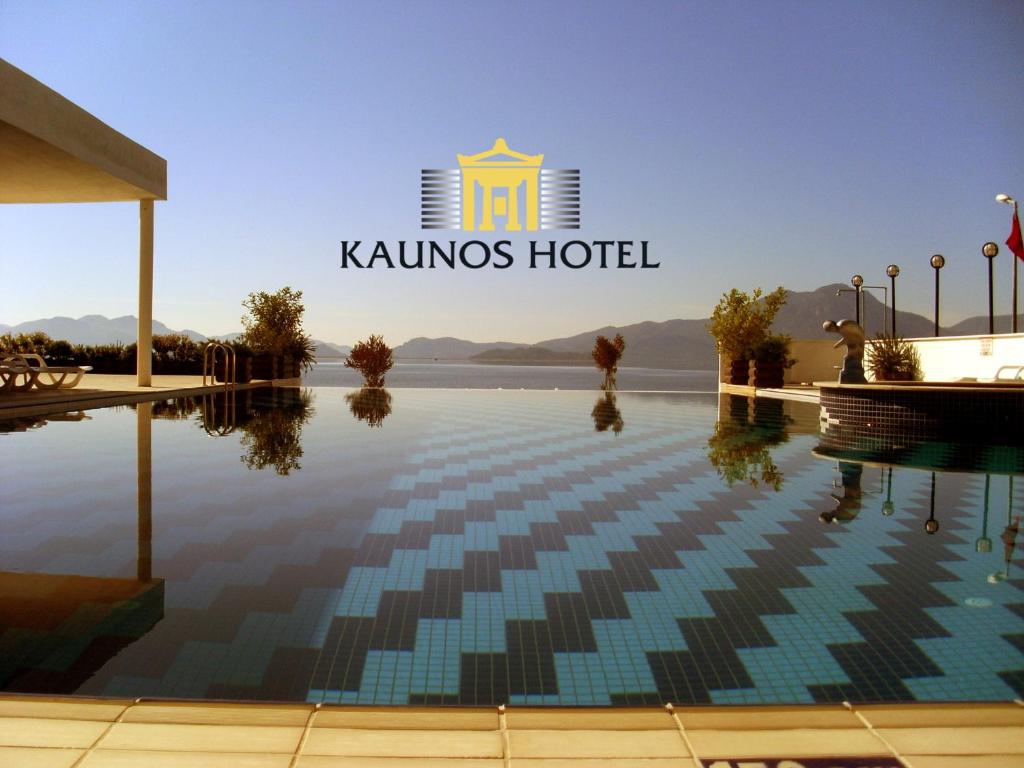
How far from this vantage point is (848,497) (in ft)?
15.9

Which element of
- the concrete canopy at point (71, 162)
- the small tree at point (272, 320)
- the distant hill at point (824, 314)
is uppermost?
the distant hill at point (824, 314)

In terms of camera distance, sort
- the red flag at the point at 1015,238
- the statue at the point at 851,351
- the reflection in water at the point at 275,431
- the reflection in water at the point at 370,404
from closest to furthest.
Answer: the reflection in water at the point at 275,431 < the statue at the point at 851,351 < the reflection in water at the point at 370,404 < the red flag at the point at 1015,238

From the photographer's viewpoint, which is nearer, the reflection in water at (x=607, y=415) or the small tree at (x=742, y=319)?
the reflection in water at (x=607, y=415)

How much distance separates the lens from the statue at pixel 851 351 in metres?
9.40

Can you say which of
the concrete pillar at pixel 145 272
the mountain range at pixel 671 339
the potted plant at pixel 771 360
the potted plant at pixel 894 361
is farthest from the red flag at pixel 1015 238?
the mountain range at pixel 671 339

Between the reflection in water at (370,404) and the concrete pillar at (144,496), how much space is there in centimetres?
269

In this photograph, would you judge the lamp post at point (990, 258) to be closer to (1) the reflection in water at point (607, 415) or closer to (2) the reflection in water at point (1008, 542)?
(1) the reflection in water at point (607, 415)

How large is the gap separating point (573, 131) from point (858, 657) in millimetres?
15744

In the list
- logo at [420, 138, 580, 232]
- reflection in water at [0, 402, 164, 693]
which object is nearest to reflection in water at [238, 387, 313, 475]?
reflection in water at [0, 402, 164, 693]

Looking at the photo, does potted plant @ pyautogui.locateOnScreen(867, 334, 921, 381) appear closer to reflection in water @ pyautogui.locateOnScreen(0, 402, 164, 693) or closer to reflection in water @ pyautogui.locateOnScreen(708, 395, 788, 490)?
reflection in water @ pyautogui.locateOnScreen(708, 395, 788, 490)

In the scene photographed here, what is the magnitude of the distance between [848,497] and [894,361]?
11024mm

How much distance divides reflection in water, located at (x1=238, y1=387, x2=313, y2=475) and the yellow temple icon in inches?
252

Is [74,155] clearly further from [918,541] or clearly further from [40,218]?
[918,541]

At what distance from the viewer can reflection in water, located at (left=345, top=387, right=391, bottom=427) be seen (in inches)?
391
